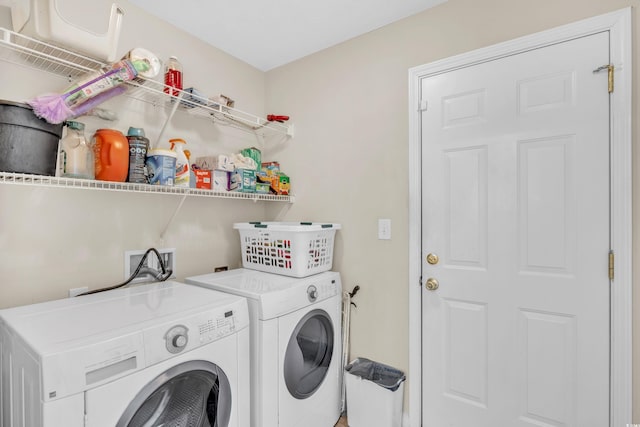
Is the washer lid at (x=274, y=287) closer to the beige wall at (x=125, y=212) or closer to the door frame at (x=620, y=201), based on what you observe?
the beige wall at (x=125, y=212)

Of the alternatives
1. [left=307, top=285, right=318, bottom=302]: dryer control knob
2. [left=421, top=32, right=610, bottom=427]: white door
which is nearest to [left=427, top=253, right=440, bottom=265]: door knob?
[left=421, top=32, right=610, bottom=427]: white door

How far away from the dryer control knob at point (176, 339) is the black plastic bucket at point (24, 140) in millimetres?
771

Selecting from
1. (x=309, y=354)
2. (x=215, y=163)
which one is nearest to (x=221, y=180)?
(x=215, y=163)

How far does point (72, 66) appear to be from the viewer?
4.19 feet

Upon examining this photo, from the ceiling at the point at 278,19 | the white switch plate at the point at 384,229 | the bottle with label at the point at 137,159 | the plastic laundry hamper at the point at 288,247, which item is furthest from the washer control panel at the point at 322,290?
the ceiling at the point at 278,19

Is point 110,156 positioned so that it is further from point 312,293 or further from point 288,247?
point 312,293

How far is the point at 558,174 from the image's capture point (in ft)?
4.75

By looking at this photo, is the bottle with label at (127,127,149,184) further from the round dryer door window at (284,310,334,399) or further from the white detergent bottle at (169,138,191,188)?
the round dryer door window at (284,310,334,399)

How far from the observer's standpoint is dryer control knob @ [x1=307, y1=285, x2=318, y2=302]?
→ 172 centimetres

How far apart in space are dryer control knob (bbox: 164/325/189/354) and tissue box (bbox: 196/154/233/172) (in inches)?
41.1

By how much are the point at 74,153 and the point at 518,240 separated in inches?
81.6

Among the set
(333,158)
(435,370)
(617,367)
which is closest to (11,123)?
(333,158)

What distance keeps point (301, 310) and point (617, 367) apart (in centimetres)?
141

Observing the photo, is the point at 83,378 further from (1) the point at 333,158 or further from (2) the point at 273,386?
(1) the point at 333,158
